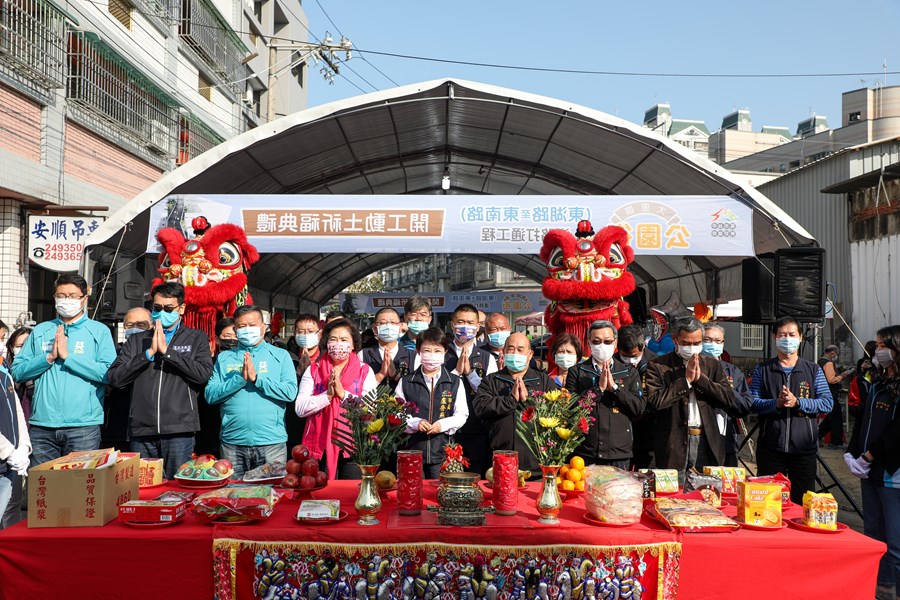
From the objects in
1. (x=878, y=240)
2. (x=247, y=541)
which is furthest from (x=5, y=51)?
(x=878, y=240)

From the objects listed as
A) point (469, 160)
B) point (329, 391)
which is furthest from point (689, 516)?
point (469, 160)

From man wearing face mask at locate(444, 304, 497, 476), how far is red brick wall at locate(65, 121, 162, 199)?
26.4ft

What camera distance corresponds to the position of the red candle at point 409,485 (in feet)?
10.6

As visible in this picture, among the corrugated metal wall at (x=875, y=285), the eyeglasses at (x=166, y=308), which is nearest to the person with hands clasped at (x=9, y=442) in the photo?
the eyeglasses at (x=166, y=308)

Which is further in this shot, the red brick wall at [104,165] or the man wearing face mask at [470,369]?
the red brick wall at [104,165]

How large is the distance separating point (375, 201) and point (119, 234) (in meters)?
2.89

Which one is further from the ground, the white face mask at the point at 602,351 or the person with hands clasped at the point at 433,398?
the white face mask at the point at 602,351

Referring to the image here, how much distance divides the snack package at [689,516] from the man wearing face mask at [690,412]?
3.95 ft

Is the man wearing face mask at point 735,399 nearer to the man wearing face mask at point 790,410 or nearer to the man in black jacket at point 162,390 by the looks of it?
the man wearing face mask at point 790,410

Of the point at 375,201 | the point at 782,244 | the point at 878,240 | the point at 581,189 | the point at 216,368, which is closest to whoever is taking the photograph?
the point at 216,368

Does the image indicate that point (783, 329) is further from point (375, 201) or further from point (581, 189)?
point (581, 189)

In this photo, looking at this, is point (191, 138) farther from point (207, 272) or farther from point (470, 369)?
point (470, 369)

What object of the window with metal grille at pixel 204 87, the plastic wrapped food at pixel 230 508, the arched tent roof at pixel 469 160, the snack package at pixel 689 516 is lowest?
the snack package at pixel 689 516

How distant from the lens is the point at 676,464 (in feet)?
15.1
